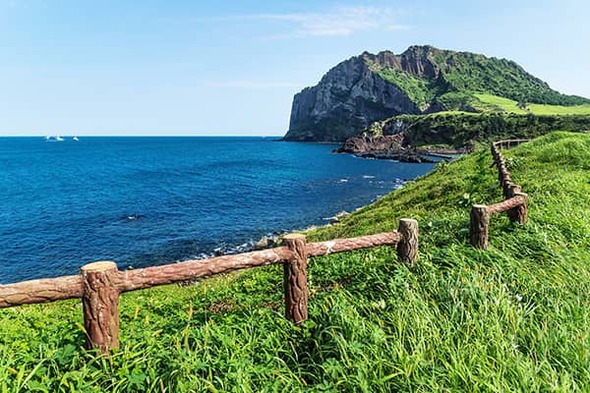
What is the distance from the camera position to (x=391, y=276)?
647 cm

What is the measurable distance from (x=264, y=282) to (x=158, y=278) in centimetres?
456

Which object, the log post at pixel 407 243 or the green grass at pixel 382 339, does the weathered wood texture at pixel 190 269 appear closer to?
the green grass at pixel 382 339

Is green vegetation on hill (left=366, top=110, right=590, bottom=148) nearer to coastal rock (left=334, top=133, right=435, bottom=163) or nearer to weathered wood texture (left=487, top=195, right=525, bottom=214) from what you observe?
coastal rock (left=334, top=133, right=435, bottom=163)

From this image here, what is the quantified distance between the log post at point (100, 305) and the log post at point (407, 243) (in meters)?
4.38

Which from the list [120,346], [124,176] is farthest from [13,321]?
[124,176]

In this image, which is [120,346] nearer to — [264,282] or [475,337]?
[475,337]

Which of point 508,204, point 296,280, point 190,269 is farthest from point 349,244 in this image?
point 508,204

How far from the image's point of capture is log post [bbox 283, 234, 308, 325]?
5520 millimetres

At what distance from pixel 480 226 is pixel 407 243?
1702 millimetres

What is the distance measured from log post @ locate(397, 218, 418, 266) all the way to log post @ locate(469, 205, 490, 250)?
1.48 m

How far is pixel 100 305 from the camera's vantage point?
4.35m

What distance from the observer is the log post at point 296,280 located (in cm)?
552

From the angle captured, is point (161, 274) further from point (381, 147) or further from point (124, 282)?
point (381, 147)

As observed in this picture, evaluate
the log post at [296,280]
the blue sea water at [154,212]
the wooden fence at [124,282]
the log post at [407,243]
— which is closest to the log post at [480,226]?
the log post at [407,243]
